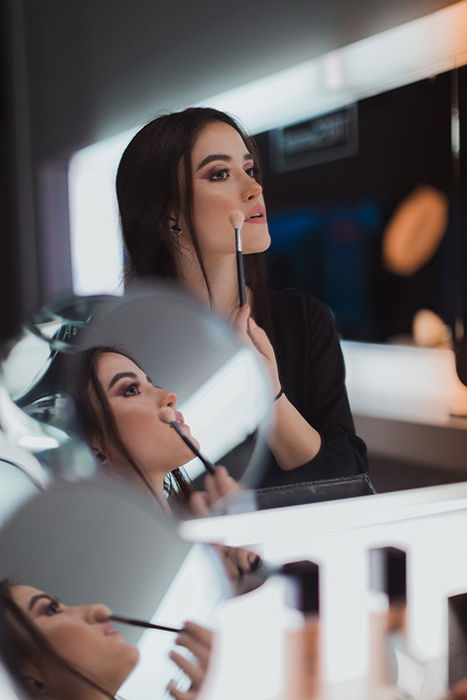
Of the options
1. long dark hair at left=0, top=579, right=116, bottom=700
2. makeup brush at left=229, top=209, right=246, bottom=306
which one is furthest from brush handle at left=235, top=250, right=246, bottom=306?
long dark hair at left=0, top=579, right=116, bottom=700

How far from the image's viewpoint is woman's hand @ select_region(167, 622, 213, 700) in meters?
0.66

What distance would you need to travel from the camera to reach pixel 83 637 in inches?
25.1

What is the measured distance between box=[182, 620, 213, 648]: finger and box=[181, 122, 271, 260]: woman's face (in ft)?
1.12

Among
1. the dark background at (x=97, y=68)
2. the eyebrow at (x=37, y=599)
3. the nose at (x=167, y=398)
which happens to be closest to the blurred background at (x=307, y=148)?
the dark background at (x=97, y=68)

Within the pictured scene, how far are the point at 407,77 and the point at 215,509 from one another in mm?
508

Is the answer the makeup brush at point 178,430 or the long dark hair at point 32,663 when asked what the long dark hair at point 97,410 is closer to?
the makeup brush at point 178,430

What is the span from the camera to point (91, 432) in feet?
2.17

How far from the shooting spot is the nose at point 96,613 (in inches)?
25.3

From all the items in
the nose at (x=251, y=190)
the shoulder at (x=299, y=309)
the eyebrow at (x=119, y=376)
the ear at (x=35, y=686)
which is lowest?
the ear at (x=35, y=686)

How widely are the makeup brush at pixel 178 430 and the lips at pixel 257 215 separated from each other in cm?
21

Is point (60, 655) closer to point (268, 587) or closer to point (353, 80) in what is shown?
point (268, 587)

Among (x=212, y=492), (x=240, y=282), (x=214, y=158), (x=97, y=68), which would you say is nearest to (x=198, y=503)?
(x=212, y=492)

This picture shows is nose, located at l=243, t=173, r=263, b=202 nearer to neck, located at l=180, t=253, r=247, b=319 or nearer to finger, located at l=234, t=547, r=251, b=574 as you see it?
neck, located at l=180, t=253, r=247, b=319

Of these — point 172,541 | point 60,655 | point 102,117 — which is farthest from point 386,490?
point 102,117
